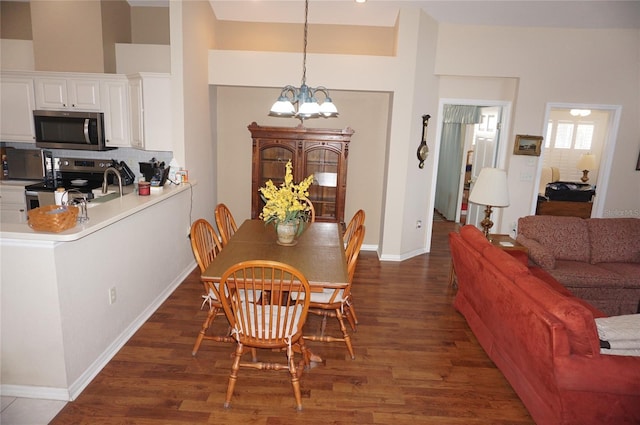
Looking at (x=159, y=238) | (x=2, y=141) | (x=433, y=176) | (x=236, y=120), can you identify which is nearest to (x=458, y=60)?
(x=433, y=176)

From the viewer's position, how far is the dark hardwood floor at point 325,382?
2408 millimetres

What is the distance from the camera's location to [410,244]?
17.9 feet

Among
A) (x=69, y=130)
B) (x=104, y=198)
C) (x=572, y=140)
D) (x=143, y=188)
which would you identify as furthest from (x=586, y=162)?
(x=69, y=130)

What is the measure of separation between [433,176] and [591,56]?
7.91 feet

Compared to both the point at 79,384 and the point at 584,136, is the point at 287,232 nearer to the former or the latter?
the point at 79,384

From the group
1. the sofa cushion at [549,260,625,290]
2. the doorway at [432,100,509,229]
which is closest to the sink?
the doorway at [432,100,509,229]

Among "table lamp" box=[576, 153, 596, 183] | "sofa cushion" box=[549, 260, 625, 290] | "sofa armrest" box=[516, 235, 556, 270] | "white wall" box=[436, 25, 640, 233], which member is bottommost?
"sofa cushion" box=[549, 260, 625, 290]

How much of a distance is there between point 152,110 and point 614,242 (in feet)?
16.6

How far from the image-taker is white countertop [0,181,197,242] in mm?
2242

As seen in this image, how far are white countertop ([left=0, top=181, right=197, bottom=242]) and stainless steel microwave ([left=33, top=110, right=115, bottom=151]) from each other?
3.99 feet

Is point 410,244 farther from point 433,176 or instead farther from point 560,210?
point 560,210

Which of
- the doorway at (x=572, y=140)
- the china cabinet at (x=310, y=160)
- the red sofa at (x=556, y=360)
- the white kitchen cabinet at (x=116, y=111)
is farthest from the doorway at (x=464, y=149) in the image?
the white kitchen cabinet at (x=116, y=111)

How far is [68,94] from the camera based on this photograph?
4.46m

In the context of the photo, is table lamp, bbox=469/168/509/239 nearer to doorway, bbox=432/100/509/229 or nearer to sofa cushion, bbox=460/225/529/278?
sofa cushion, bbox=460/225/529/278
